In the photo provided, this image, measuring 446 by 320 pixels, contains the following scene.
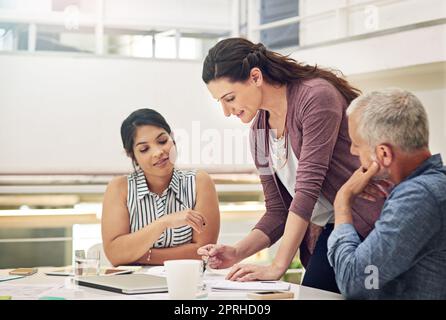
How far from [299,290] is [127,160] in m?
0.85

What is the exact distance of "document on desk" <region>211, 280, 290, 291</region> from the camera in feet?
4.95

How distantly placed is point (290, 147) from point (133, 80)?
55 centimetres

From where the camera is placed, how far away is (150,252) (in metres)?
2.06

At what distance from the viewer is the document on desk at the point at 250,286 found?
4.95 ft

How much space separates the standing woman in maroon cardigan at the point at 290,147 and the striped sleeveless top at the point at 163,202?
24 centimetres

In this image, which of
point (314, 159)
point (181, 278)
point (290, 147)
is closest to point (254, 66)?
point (290, 147)

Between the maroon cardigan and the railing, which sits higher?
the railing

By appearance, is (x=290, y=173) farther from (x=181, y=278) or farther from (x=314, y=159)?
(x=181, y=278)

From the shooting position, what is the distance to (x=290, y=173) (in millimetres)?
2037

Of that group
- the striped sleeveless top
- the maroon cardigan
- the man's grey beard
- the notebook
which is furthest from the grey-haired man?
the striped sleeveless top

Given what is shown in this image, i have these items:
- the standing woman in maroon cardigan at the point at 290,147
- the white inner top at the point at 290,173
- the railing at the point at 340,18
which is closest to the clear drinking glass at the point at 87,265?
the standing woman in maroon cardigan at the point at 290,147

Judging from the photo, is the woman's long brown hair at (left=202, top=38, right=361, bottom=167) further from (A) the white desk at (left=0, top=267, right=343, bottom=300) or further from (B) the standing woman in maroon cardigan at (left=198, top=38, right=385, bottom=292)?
(A) the white desk at (left=0, top=267, right=343, bottom=300)

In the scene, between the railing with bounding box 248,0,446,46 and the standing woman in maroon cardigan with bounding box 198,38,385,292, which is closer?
the standing woman in maroon cardigan with bounding box 198,38,385,292

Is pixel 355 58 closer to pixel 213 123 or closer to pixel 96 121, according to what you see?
pixel 213 123
